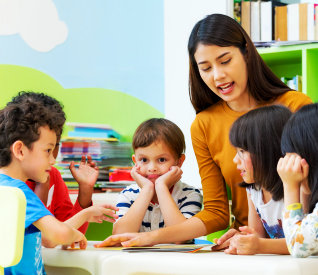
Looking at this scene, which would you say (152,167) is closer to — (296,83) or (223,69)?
(223,69)

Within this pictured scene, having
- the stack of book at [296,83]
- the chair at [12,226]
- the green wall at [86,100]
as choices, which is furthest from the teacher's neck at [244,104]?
the green wall at [86,100]

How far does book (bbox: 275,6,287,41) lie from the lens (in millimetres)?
3045

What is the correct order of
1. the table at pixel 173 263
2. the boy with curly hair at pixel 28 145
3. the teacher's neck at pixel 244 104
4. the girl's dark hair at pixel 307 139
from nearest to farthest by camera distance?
the table at pixel 173 263, the girl's dark hair at pixel 307 139, the boy with curly hair at pixel 28 145, the teacher's neck at pixel 244 104

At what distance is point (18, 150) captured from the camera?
1.43 m

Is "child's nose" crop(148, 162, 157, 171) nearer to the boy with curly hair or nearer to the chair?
the boy with curly hair

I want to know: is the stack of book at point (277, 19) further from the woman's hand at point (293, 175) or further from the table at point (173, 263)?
the table at point (173, 263)

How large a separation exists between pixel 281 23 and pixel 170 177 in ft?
5.20

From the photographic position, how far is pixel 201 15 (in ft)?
10.4

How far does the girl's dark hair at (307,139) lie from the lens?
1208 mm

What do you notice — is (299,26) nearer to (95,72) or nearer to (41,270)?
(95,72)

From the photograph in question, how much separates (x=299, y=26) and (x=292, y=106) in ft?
4.68

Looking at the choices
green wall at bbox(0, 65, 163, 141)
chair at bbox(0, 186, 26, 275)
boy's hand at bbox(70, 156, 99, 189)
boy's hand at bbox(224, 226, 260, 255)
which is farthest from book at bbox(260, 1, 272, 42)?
chair at bbox(0, 186, 26, 275)

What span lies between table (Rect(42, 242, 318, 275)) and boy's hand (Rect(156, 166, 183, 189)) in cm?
61

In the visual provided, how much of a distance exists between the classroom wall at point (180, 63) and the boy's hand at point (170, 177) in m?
1.27
